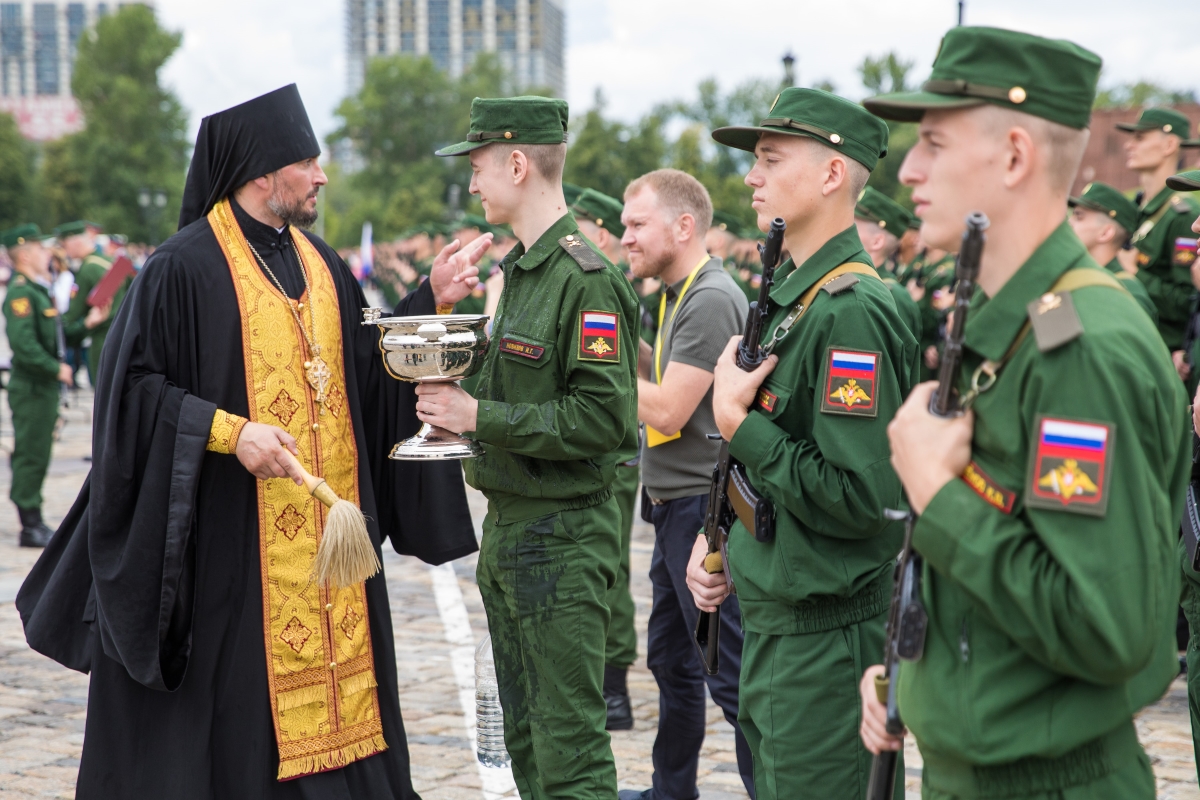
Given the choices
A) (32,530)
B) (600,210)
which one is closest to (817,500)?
(600,210)

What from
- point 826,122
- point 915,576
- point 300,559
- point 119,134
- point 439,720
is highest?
point 119,134

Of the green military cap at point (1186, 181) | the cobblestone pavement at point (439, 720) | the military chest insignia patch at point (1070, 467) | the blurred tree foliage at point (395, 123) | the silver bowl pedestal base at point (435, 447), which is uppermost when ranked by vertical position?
the blurred tree foliage at point (395, 123)

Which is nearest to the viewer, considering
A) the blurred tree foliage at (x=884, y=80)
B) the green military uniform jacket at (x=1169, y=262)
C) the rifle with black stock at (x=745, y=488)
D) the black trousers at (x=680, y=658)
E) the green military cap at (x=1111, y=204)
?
the rifle with black stock at (x=745, y=488)

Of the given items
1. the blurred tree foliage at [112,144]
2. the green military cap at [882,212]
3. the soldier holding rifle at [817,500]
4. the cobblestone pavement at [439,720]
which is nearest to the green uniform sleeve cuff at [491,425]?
the soldier holding rifle at [817,500]

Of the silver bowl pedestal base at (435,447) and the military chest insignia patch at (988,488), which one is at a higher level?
the military chest insignia patch at (988,488)

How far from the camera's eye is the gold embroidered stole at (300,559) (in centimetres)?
410

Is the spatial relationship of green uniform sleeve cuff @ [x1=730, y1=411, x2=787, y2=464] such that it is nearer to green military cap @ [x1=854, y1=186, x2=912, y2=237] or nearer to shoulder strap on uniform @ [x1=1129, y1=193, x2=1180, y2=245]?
green military cap @ [x1=854, y1=186, x2=912, y2=237]

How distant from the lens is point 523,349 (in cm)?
391

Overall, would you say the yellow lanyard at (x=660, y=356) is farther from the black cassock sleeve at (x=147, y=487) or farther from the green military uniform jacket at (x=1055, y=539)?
the green military uniform jacket at (x=1055, y=539)

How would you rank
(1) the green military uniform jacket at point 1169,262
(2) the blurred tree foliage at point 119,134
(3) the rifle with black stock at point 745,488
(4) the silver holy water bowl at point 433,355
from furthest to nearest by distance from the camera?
1. (2) the blurred tree foliage at point 119,134
2. (1) the green military uniform jacket at point 1169,262
3. (4) the silver holy water bowl at point 433,355
4. (3) the rifle with black stock at point 745,488

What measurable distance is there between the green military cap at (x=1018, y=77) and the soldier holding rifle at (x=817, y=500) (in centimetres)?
97

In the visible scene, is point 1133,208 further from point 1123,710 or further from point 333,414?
point 1123,710

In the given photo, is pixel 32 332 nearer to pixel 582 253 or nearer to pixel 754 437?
pixel 582 253

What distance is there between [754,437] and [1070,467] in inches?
44.9
